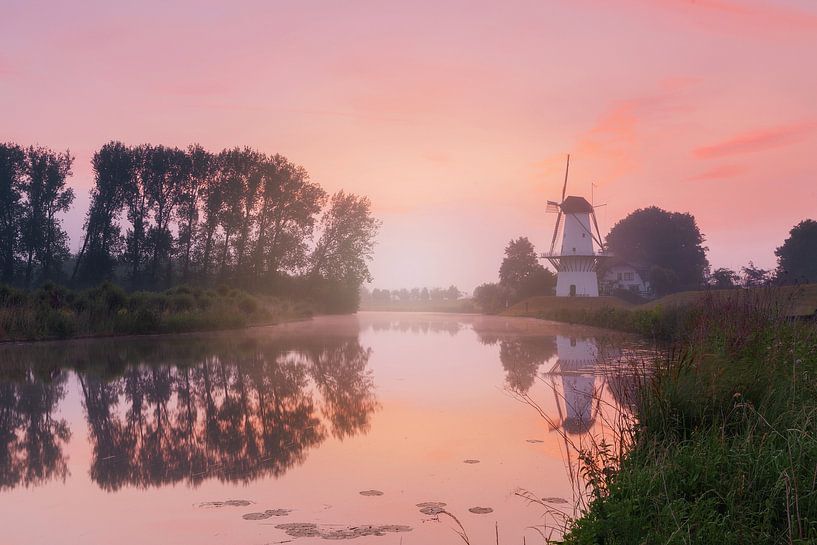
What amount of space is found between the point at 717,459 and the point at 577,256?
6390 centimetres

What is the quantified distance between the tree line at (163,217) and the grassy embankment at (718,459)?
169ft

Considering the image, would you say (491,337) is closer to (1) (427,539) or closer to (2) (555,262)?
(1) (427,539)

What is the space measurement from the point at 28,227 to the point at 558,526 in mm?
54095

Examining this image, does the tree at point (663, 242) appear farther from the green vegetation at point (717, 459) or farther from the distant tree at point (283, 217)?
the green vegetation at point (717, 459)

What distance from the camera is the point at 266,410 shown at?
12.0 metres

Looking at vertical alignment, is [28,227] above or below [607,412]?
above

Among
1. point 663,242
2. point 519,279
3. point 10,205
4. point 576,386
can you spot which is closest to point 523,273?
point 519,279

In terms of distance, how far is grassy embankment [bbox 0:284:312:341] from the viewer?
2560 cm

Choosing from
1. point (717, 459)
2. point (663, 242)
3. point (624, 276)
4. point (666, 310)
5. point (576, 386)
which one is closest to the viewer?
point (717, 459)

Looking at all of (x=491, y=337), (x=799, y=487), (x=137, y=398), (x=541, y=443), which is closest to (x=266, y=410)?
(x=137, y=398)

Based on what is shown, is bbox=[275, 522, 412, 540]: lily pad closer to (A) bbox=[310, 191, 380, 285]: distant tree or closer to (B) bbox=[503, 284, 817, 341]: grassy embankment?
(B) bbox=[503, 284, 817, 341]: grassy embankment

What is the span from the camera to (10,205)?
5175cm

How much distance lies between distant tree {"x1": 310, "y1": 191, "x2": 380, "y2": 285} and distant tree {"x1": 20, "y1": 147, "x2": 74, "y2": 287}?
22.9 m

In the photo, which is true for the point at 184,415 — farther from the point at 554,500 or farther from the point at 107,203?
the point at 107,203
